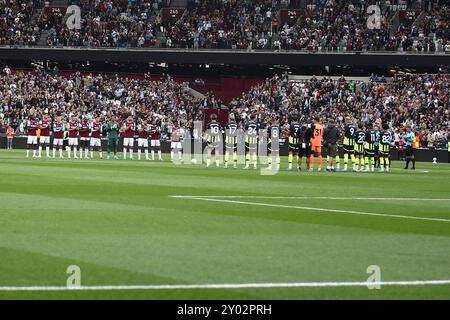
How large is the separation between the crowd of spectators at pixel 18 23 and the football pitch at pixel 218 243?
57.4 m

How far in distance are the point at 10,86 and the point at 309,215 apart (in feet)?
197

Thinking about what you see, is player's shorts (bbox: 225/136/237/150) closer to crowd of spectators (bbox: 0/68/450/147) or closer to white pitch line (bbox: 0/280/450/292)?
Answer: crowd of spectators (bbox: 0/68/450/147)

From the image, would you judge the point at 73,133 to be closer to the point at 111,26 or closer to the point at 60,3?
the point at 111,26

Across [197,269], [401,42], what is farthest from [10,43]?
[197,269]

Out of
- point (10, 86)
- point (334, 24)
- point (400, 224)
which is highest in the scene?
point (334, 24)

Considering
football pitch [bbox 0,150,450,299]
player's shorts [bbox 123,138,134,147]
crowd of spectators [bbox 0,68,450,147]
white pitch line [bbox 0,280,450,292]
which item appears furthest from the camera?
crowd of spectators [bbox 0,68,450,147]

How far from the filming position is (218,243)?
13.4 meters

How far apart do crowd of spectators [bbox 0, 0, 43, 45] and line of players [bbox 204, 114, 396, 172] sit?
41.7 m

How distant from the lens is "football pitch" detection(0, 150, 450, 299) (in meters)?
9.81

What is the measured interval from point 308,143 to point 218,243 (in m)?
27.1

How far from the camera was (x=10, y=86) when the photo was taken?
74938 millimetres

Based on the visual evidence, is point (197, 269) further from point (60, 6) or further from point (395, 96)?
point (60, 6)

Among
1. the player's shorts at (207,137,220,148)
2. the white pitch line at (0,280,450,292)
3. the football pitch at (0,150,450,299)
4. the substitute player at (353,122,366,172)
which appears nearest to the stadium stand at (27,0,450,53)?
the substitute player at (353,122,366,172)
